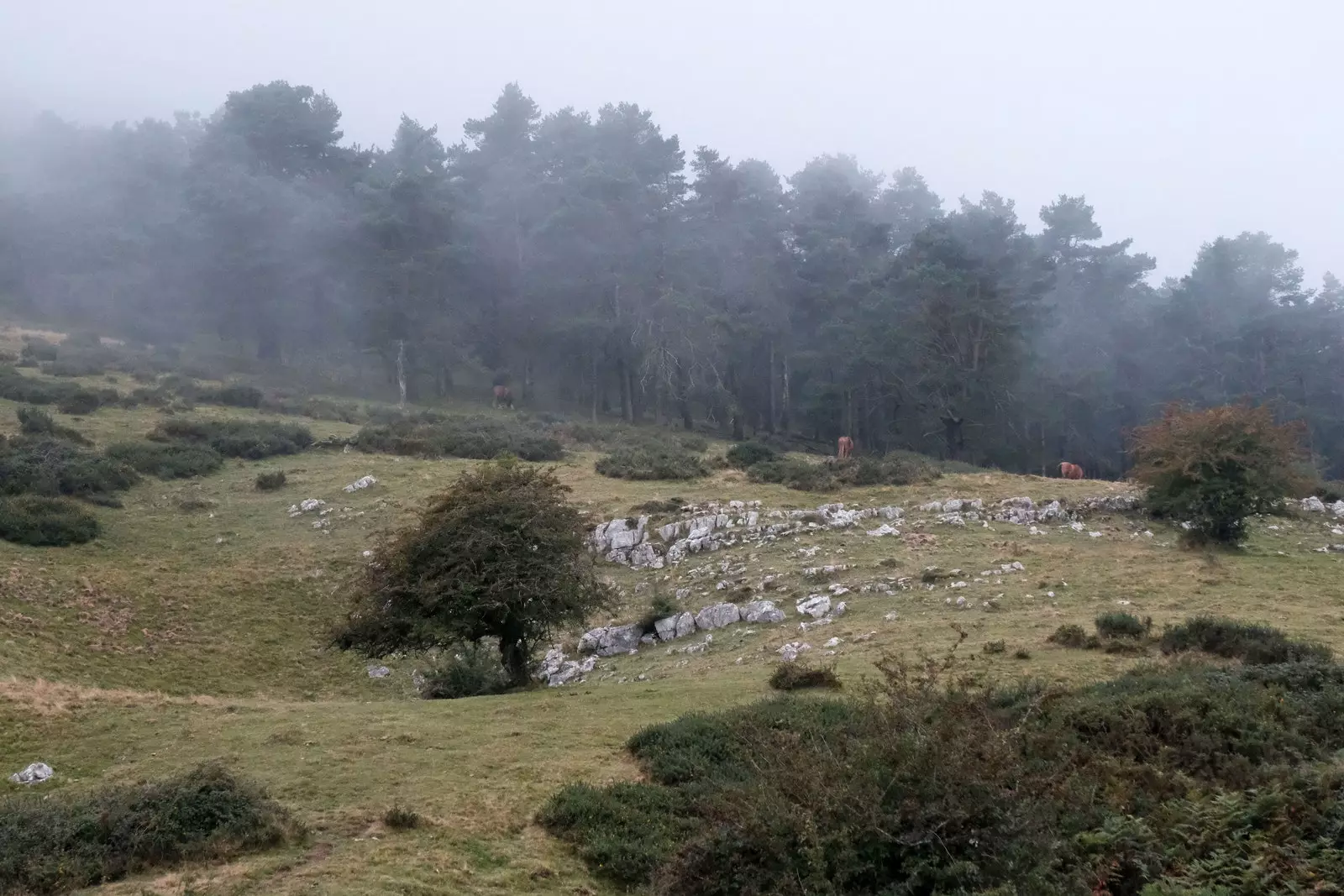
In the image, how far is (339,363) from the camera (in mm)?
68750

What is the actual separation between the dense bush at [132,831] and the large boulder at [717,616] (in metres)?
12.4

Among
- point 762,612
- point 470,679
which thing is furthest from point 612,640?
point 470,679

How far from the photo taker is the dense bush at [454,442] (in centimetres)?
3862

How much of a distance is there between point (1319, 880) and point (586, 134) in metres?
68.2

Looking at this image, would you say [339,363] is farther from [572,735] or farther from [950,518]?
[572,735]

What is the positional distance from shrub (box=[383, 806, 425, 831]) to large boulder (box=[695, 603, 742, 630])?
12025 millimetres

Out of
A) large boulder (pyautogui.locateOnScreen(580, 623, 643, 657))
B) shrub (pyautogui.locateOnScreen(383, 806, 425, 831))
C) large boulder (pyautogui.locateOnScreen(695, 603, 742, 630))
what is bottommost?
large boulder (pyautogui.locateOnScreen(580, 623, 643, 657))

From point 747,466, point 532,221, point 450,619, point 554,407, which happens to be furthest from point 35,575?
point 532,221

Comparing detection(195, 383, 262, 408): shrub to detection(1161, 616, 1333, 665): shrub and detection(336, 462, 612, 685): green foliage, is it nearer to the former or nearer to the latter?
detection(336, 462, 612, 685): green foliage

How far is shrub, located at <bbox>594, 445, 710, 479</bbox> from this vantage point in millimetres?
34594

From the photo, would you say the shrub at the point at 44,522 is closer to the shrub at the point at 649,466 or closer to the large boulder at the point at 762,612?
the shrub at the point at 649,466

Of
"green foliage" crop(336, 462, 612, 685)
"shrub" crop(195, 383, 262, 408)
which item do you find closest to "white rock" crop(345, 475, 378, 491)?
"green foliage" crop(336, 462, 612, 685)

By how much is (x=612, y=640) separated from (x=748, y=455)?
18.0 m

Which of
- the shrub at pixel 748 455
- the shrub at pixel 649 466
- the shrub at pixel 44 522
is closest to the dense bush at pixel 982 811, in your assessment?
the shrub at pixel 44 522
